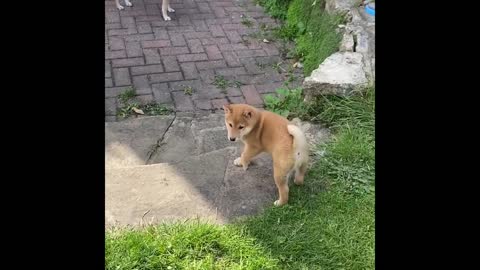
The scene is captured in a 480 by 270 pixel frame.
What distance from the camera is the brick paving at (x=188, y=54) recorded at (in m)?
4.75

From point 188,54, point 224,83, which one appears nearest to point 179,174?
point 224,83

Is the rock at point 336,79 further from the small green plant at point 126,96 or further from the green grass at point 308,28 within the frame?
the small green plant at point 126,96

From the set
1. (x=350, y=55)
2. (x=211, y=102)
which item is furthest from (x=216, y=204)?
(x=350, y=55)

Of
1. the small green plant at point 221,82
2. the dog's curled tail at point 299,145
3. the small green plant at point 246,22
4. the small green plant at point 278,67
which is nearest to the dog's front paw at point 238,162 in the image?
the dog's curled tail at point 299,145

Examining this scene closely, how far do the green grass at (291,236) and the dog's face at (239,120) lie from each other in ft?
1.71

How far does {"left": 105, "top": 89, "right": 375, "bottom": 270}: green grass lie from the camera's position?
243 cm

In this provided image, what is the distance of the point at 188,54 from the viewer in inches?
216

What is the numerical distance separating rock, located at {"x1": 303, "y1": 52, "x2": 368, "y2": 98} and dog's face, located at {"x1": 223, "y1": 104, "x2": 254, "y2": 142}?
3.44 feet

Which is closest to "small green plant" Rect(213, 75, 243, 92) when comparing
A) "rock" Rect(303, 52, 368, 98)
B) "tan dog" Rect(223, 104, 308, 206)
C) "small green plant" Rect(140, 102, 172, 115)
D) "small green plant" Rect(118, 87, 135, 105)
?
"small green plant" Rect(140, 102, 172, 115)

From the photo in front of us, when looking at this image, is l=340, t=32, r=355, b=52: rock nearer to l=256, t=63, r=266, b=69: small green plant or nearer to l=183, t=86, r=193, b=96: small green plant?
l=256, t=63, r=266, b=69: small green plant

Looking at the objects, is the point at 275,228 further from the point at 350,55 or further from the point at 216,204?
the point at 350,55
